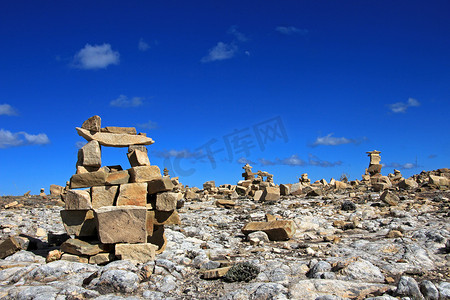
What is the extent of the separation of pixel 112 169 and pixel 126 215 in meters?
1.68

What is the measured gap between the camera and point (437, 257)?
A: 7.83 m

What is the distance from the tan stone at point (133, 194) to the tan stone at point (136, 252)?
104 centimetres

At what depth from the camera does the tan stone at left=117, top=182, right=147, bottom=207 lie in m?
8.33

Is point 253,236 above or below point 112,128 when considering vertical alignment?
below

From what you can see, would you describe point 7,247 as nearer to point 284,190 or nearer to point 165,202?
point 165,202

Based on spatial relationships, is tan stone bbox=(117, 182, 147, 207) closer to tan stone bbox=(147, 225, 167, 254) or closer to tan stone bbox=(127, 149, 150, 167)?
tan stone bbox=(127, 149, 150, 167)

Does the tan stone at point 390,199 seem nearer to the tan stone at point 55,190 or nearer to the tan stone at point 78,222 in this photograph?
the tan stone at point 78,222

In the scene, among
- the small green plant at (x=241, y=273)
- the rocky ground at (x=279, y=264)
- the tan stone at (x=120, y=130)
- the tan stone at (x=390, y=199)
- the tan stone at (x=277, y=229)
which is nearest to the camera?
the rocky ground at (x=279, y=264)

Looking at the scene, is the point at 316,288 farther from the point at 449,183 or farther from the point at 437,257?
the point at 449,183

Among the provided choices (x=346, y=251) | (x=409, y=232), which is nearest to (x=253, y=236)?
(x=346, y=251)

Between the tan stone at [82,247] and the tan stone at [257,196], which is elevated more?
the tan stone at [257,196]

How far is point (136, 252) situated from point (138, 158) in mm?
2269

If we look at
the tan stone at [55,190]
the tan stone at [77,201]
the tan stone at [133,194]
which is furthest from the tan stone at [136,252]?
the tan stone at [55,190]

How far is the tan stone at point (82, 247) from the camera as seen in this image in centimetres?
764
